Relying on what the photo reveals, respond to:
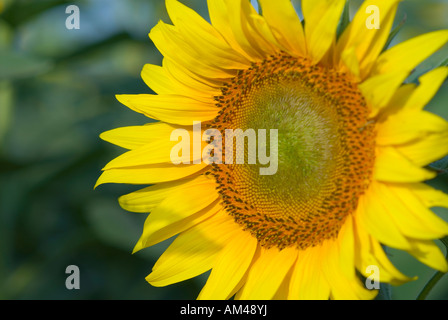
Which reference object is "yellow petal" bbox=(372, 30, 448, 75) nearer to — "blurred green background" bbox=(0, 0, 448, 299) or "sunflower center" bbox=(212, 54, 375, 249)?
"sunflower center" bbox=(212, 54, 375, 249)

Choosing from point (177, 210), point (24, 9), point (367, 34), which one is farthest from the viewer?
point (24, 9)

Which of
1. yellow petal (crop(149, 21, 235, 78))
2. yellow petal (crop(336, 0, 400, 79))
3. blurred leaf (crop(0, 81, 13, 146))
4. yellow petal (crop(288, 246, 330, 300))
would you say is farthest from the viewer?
blurred leaf (crop(0, 81, 13, 146))

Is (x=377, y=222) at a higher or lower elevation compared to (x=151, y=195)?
lower

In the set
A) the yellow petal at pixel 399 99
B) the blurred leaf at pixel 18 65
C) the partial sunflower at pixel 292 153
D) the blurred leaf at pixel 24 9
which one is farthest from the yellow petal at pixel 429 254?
the blurred leaf at pixel 24 9

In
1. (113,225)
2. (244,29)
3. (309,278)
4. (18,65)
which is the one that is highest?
(18,65)

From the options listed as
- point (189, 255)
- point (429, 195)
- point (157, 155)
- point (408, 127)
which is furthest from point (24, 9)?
point (429, 195)

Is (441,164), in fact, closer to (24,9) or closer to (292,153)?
(292,153)

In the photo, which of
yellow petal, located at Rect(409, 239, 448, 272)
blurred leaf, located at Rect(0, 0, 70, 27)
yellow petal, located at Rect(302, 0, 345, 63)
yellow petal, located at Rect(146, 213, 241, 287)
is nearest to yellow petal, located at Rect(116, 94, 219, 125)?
yellow petal, located at Rect(146, 213, 241, 287)
